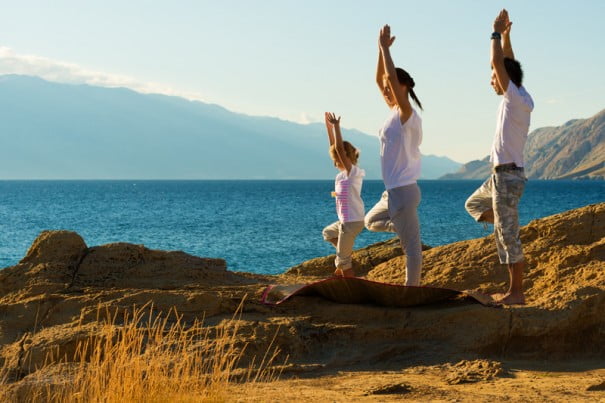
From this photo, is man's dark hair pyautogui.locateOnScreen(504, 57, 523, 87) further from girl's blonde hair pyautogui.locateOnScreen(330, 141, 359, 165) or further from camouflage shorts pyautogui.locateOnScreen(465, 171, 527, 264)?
girl's blonde hair pyautogui.locateOnScreen(330, 141, 359, 165)

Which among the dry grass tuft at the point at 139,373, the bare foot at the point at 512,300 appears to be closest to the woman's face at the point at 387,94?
the bare foot at the point at 512,300

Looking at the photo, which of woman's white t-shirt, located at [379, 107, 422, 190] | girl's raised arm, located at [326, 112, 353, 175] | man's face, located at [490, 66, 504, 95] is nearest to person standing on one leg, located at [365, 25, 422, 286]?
woman's white t-shirt, located at [379, 107, 422, 190]

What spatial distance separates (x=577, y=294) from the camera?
267 inches

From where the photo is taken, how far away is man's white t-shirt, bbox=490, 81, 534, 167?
21.3ft

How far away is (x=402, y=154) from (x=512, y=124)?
101cm

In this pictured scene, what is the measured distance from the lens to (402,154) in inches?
267

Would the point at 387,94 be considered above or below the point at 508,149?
above

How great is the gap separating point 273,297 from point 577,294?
2.92m

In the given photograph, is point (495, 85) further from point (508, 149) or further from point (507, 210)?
point (507, 210)

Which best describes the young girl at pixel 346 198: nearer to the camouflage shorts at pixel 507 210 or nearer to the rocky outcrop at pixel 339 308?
the rocky outcrop at pixel 339 308

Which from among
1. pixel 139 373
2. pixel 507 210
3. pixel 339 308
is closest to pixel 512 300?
pixel 507 210

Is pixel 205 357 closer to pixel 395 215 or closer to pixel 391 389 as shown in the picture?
pixel 391 389

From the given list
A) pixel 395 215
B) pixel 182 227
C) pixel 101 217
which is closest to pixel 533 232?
pixel 395 215

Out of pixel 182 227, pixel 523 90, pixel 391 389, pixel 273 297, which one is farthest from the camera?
pixel 182 227
